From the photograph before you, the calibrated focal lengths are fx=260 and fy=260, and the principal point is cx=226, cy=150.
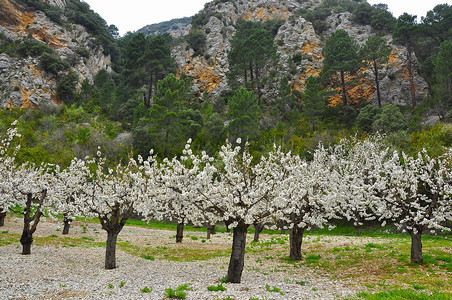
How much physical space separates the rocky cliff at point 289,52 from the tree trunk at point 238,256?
52469 mm

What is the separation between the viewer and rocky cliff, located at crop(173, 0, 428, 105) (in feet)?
197

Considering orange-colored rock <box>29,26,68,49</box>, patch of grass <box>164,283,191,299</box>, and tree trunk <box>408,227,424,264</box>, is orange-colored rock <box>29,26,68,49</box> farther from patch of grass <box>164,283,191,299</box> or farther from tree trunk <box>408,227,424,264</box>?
tree trunk <box>408,227,424,264</box>

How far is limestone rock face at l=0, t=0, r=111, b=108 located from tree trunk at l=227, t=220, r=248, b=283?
71.3 meters

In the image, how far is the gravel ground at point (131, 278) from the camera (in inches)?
386

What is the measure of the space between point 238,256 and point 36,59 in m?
81.7

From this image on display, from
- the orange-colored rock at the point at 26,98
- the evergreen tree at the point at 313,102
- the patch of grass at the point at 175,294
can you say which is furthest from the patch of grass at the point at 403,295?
the orange-colored rock at the point at 26,98

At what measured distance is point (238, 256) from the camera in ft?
37.5

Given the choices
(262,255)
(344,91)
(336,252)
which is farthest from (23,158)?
(344,91)

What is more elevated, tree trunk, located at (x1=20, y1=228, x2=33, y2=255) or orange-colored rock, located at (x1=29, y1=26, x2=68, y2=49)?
orange-colored rock, located at (x1=29, y1=26, x2=68, y2=49)

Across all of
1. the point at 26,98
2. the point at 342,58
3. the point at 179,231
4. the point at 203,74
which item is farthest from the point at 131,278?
the point at 203,74

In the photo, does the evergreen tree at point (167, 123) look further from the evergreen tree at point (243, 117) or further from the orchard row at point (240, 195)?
the orchard row at point (240, 195)

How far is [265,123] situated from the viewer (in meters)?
53.3

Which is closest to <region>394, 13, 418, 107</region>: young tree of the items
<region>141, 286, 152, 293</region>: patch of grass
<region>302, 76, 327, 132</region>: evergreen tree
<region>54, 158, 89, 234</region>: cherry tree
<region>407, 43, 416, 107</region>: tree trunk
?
<region>407, 43, 416, 107</region>: tree trunk

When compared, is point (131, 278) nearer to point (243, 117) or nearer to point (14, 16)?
point (243, 117)
